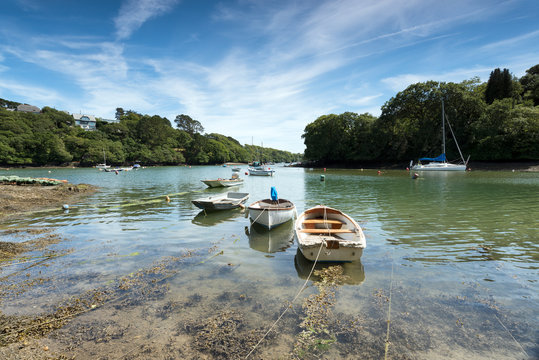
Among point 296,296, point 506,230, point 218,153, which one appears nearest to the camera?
point 296,296

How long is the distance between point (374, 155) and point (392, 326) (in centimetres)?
8555

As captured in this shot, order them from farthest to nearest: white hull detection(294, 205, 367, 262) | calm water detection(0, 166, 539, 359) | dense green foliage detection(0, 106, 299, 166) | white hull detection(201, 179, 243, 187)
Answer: dense green foliage detection(0, 106, 299, 166) → white hull detection(201, 179, 243, 187) → white hull detection(294, 205, 367, 262) → calm water detection(0, 166, 539, 359)

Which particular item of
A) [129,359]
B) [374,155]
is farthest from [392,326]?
[374,155]

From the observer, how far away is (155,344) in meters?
4.73

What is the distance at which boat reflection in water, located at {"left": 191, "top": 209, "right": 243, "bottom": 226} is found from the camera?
15164 millimetres

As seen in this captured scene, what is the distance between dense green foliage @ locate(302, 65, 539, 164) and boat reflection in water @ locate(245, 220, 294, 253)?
65976mm

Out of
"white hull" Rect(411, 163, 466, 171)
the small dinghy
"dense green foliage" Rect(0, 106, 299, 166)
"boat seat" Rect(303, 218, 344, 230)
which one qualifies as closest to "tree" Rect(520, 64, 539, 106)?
"white hull" Rect(411, 163, 466, 171)

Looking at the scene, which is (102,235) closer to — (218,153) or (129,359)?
(129,359)

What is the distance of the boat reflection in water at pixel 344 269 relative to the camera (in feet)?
24.6

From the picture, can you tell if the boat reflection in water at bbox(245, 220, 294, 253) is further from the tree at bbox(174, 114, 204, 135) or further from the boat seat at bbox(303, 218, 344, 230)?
the tree at bbox(174, 114, 204, 135)

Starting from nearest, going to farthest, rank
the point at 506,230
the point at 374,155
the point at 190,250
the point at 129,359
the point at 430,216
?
the point at 129,359 < the point at 190,250 < the point at 506,230 < the point at 430,216 < the point at 374,155

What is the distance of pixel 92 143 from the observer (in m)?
108

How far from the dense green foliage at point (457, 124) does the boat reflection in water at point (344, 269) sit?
67730mm

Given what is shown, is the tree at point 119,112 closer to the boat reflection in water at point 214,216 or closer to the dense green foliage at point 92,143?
the dense green foliage at point 92,143
